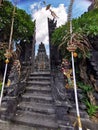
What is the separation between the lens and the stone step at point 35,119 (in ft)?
17.6


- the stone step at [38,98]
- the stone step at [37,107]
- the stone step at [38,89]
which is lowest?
the stone step at [37,107]

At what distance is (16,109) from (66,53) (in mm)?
3215

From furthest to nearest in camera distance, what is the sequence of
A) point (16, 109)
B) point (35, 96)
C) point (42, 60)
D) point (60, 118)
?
point (42, 60)
point (35, 96)
point (16, 109)
point (60, 118)

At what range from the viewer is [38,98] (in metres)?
6.67

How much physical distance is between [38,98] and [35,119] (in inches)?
42.8

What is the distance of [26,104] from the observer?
21.9 ft

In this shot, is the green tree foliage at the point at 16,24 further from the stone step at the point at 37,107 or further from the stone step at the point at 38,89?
the stone step at the point at 37,107

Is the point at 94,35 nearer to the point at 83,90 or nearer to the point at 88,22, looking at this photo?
the point at 88,22

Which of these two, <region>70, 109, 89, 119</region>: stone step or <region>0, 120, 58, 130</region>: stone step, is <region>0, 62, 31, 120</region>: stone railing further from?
<region>70, 109, 89, 119</region>: stone step

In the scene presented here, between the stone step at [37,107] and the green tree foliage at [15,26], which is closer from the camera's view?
the stone step at [37,107]

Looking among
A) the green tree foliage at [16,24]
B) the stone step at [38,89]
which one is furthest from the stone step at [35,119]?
the green tree foliage at [16,24]

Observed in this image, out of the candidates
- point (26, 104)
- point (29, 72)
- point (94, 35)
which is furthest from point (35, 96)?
point (94, 35)

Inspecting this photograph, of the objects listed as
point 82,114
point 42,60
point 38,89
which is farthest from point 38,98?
point 42,60

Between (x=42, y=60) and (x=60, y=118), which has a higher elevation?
(x=42, y=60)
